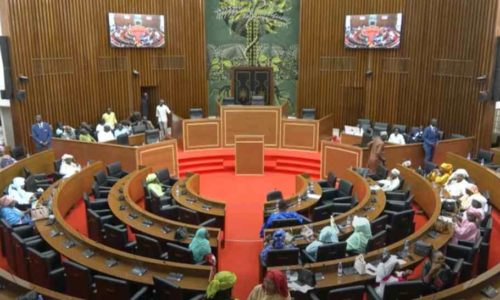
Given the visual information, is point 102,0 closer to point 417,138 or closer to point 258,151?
point 258,151

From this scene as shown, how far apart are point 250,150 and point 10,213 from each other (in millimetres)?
6728

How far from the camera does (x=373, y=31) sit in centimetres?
1588

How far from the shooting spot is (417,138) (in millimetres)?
13352

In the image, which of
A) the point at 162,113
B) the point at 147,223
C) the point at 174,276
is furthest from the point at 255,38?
the point at 174,276

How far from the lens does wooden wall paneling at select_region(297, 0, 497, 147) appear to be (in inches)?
524

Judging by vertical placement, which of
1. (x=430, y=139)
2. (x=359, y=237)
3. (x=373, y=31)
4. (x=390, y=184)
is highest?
(x=373, y=31)

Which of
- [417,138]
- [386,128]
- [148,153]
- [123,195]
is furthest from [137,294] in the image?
A: [386,128]

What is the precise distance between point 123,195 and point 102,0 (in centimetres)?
904

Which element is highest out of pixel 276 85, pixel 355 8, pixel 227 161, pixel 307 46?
pixel 355 8

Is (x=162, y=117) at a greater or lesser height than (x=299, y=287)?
greater

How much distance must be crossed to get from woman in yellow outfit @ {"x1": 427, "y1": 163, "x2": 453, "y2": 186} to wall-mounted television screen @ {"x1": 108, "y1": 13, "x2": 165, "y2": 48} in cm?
1071

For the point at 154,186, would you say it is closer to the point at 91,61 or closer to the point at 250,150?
the point at 250,150

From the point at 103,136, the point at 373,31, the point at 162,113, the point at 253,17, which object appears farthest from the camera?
the point at 253,17

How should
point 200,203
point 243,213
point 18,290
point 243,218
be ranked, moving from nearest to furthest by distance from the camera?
point 18,290 < point 200,203 < point 243,218 < point 243,213
